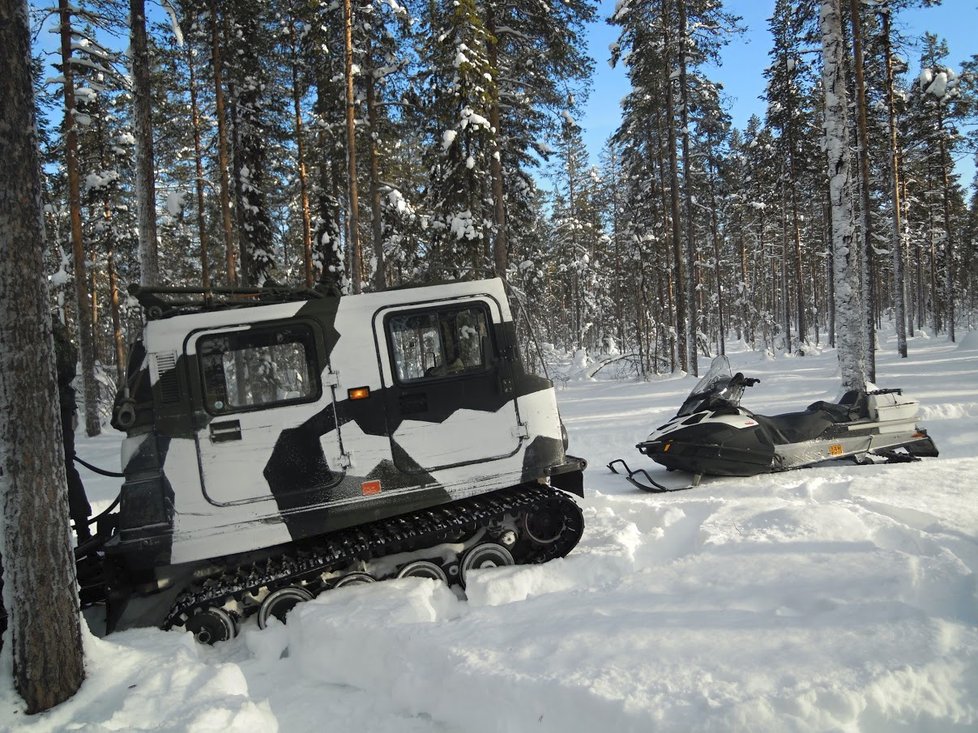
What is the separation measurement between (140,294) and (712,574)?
4.49 m

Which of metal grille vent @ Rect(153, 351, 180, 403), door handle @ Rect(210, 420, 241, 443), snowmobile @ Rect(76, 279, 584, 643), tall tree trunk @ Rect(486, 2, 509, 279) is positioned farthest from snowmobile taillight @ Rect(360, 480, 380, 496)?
tall tree trunk @ Rect(486, 2, 509, 279)

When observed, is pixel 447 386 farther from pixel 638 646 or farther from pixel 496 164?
pixel 496 164

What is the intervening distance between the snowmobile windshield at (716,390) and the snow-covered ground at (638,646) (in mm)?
1891

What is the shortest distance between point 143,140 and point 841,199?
38.6 feet

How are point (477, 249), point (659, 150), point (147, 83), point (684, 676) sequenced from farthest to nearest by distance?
point (659, 150) < point (477, 249) < point (147, 83) < point (684, 676)

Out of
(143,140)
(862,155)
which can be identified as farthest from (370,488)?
(862,155)

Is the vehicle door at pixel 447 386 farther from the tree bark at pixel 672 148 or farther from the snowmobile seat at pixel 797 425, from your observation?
the tree bark at pixel 672 148

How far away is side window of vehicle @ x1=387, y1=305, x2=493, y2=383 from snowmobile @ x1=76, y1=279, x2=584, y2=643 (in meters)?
0.01

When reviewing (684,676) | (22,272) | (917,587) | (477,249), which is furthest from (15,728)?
(477,249)

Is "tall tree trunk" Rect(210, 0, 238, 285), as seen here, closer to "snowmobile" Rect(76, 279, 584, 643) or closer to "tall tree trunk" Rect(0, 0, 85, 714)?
"snowmobile" Rect(76, 279, 584, 643)

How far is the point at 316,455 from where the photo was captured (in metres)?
4.36

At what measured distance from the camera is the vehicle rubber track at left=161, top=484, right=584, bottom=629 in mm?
4129

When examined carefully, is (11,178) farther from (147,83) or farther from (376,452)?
(147,83)

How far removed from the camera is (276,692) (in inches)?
137
